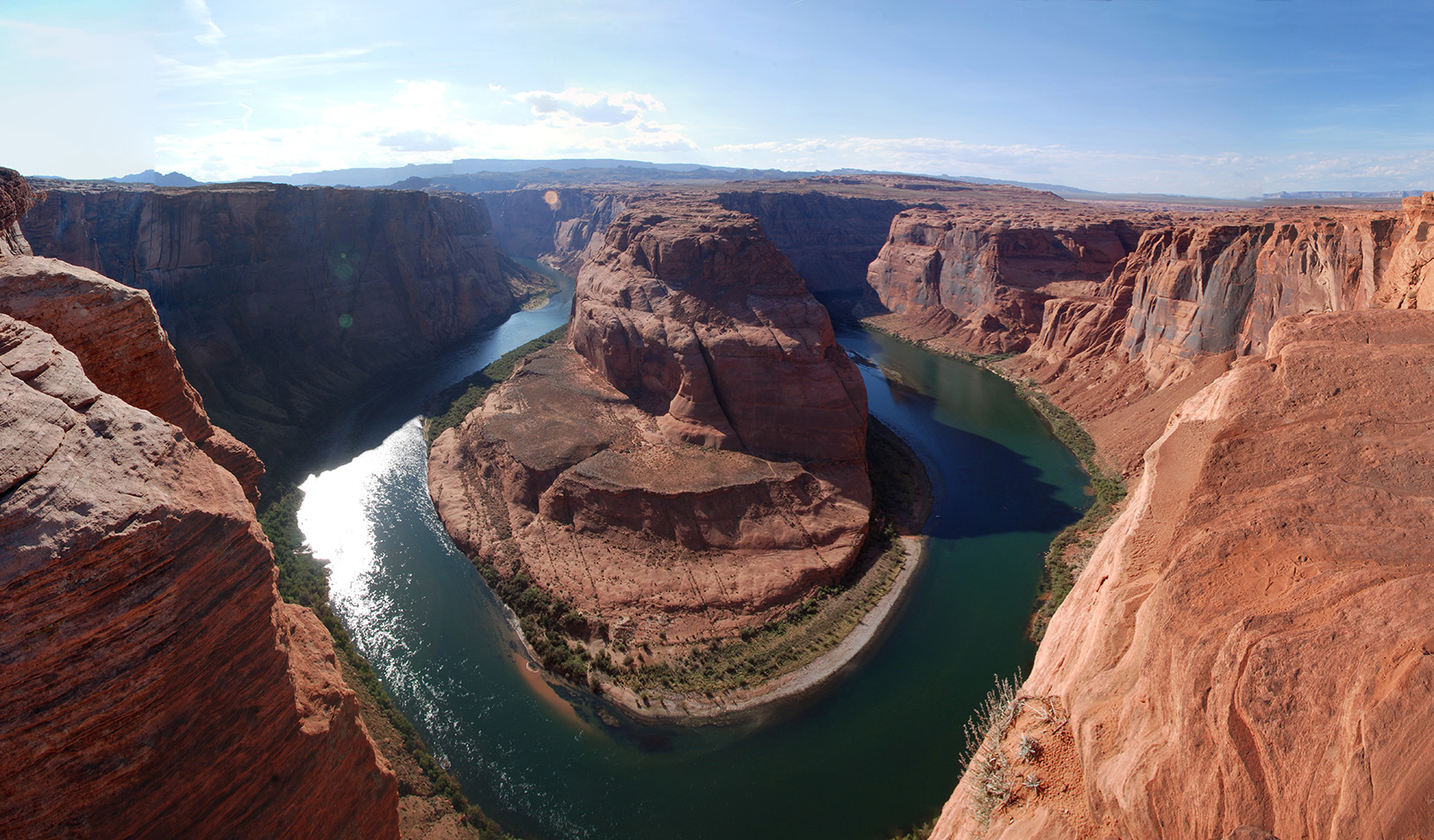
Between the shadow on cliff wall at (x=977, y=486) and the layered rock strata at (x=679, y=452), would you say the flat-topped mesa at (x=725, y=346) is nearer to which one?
the layered rock strata at (x=679, y=452)

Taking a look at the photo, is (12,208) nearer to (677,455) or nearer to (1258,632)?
(1258,632)

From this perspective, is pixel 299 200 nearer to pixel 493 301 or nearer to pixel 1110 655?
pixel 493 301

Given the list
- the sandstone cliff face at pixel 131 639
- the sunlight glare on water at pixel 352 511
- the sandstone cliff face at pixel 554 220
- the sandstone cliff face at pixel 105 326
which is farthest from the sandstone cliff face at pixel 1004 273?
the sandstone cliff face at pixel 131 639

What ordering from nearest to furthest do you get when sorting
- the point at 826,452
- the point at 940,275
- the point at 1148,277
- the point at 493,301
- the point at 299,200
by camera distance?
the point at 826,452
the point at 1148,277
the point at 299,200
the point at 940,275
the point at 493,301

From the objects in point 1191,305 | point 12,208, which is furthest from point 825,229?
point 12,208

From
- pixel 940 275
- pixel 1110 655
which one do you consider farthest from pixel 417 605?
pixel 940 275
